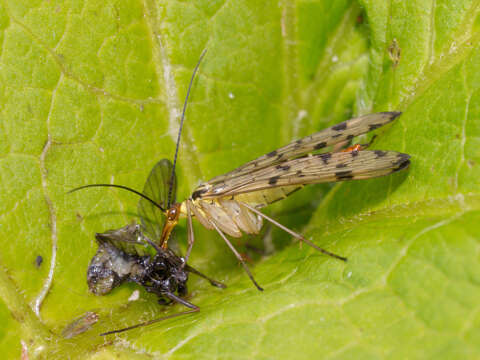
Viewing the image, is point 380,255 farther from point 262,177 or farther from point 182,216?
point 182,216

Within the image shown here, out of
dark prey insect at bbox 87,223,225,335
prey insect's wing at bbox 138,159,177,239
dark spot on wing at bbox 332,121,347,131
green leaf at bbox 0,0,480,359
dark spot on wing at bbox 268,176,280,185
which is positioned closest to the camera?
green leaf at bbox 0,0,480,359

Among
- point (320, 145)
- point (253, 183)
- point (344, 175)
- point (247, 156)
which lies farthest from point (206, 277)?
point (320, 145)

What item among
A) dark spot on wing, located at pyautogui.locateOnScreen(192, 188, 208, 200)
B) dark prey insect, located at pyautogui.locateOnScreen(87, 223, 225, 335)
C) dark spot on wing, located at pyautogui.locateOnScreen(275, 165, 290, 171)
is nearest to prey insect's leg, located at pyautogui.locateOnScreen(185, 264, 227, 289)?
dark prey insect, located at pyautogui.locateOnScreen(87, 223, 225, 335)

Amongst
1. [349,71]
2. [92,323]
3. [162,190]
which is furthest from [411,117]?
[92,323]

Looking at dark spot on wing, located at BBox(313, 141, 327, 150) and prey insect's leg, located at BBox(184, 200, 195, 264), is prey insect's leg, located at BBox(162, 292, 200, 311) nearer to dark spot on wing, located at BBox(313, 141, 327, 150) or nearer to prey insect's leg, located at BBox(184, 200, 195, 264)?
prey insect's leg, located at BBox(184, 200, 195, 264)

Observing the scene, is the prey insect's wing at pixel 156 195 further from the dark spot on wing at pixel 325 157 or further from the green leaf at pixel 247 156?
the dark spot on wing at pixel 325 157

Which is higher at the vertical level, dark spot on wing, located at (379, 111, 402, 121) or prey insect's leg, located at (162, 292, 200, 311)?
dark spot on wing, located at (379, 111, 402, 121)

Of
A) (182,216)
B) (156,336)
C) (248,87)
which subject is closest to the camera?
(156,336)
